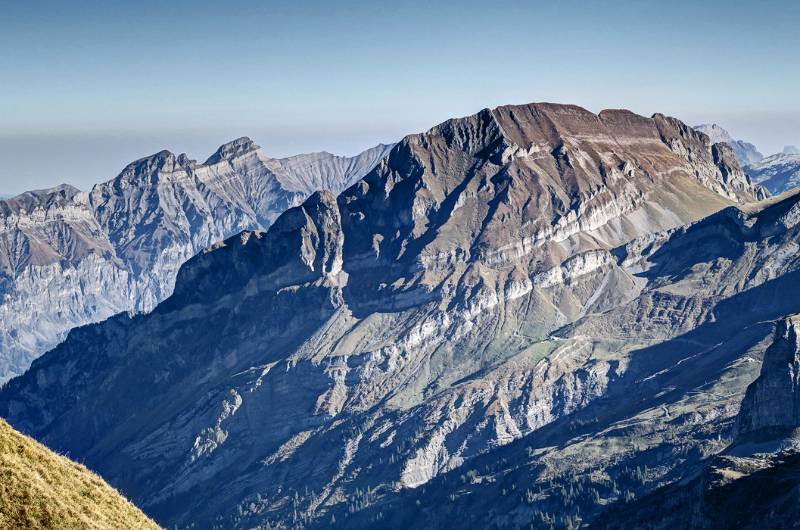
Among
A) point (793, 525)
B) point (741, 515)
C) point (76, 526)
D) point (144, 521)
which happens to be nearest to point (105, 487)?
point (144, 521)

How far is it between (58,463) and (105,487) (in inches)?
160

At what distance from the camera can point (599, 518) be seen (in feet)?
625

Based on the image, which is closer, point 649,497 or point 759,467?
point 759,467

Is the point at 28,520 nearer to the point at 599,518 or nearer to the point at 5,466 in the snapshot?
the point at 5,466

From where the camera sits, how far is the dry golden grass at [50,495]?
61.5 m

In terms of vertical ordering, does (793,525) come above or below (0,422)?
below

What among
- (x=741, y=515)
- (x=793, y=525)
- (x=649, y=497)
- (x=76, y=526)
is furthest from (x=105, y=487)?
(x=649, y=497)

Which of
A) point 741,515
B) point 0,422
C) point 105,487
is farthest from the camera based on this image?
point 741,515

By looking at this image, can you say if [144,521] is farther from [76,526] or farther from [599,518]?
[599,518]

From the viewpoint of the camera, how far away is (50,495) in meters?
63.8

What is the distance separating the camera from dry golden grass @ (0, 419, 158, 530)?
6147 centimetres

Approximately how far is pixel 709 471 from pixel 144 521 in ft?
360

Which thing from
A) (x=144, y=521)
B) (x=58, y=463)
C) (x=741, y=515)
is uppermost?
(x=58, y=463)

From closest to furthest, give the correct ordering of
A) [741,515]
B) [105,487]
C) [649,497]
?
[105,487]
[741,515]
[649,497]
